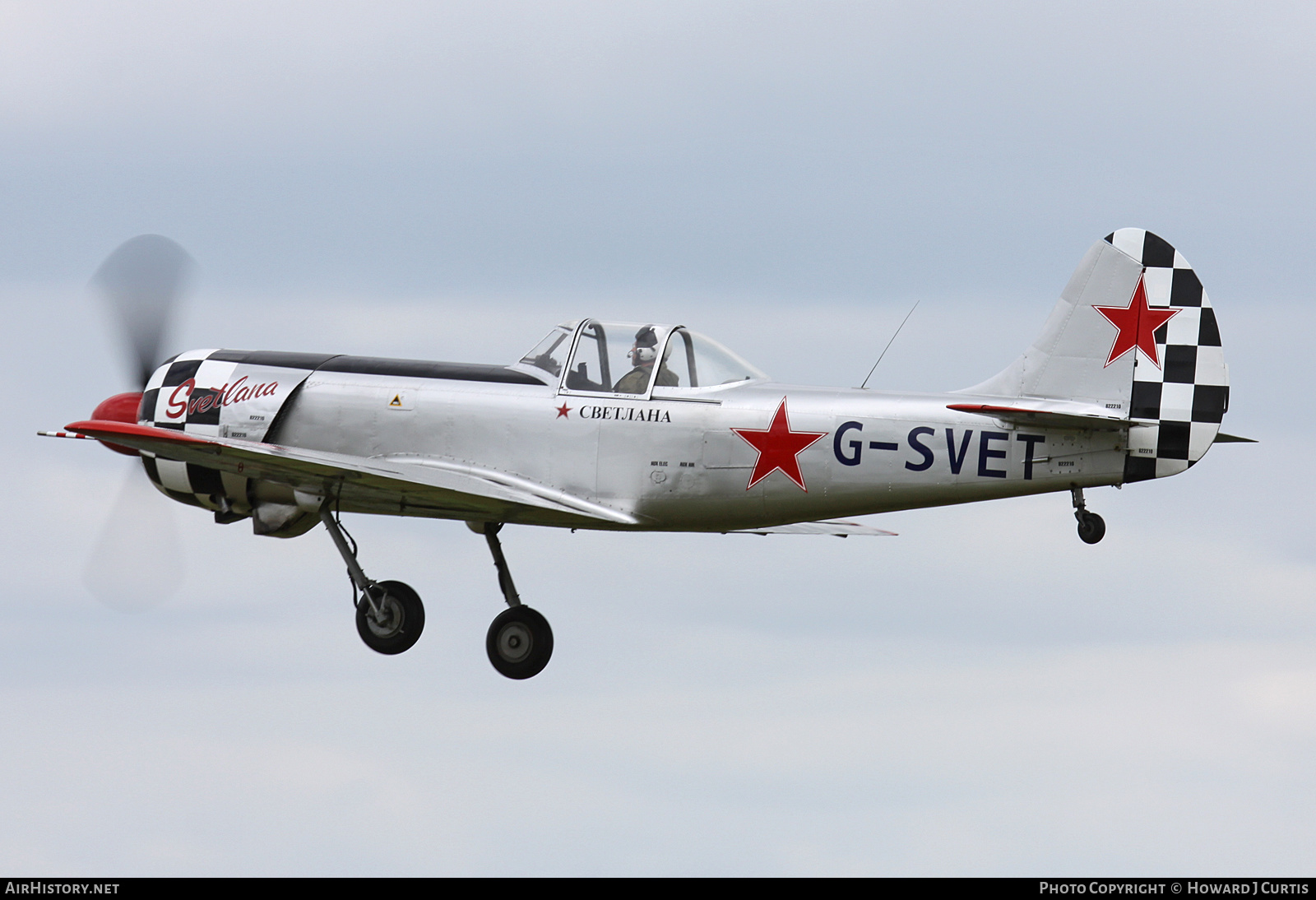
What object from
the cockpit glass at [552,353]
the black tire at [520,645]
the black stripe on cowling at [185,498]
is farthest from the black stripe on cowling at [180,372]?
the black tire at [520,645]

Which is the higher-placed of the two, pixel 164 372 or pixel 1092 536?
pixel 164 372

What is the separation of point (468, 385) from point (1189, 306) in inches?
215

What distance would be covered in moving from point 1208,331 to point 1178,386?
1.54ft

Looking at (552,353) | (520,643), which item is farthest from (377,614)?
(552,353)

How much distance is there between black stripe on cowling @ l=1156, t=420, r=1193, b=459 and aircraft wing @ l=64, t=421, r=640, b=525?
152 inches

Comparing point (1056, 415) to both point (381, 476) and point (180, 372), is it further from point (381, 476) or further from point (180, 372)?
point (180, 372)

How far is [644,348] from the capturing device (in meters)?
13.2

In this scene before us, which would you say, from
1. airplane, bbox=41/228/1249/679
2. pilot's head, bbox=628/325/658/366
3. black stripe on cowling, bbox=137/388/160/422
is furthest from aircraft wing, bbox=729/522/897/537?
black stripe on cowling, bbox=137/388/160/422

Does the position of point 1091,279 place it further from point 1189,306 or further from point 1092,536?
point 1092,536

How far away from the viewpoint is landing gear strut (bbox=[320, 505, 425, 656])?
541 inches

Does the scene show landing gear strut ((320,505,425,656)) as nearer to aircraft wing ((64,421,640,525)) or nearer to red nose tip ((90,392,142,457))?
aircraft wing ((64,421,640,525))

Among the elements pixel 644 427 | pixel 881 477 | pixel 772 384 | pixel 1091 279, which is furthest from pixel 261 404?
pixel 1091 279

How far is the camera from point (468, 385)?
44.4 feet

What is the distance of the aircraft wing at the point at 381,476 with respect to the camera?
11992mm
